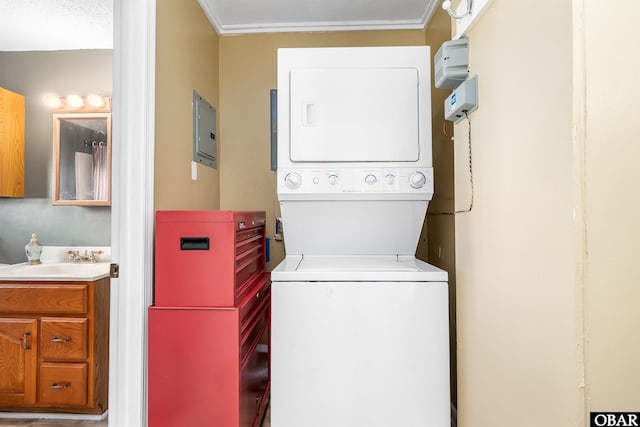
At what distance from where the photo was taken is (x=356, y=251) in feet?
7.28

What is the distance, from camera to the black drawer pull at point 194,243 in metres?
1.61

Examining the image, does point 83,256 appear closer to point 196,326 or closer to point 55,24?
point 55,24

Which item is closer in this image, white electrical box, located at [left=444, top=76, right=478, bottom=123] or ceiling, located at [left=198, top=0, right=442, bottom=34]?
white electrical box, located at [left=444, top=76, right=478, bottom=123]

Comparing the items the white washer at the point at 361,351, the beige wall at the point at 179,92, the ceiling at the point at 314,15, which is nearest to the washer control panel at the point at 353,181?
the white washer at the point at 361,351

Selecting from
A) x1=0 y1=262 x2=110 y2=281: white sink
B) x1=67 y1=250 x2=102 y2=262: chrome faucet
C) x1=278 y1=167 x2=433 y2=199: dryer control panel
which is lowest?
x1=0 y1=262 x2=110 y2=281: white sink

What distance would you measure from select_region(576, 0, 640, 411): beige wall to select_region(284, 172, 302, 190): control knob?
1354 millimetres

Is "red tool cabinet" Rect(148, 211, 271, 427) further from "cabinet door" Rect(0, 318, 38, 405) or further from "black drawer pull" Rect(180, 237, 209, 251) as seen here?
"cabinet door" Rect(0, 318, 38, 405)

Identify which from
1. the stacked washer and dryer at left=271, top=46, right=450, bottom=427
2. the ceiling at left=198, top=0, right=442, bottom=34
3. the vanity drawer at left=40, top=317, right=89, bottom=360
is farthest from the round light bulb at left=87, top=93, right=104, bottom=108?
the stacked washer and dryer at left=271, top=46, right=450, bottom=427

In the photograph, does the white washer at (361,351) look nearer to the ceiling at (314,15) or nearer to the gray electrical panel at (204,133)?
the gray electrical panel at (204,133)

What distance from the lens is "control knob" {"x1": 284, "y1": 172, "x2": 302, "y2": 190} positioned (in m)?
1.96

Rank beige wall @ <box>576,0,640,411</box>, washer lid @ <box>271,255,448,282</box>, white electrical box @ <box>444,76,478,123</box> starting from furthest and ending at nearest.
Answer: washer lid @ <box>271,255,448,282</box> < white electrical box @ <box>444,76,478,123</box> < beige wall @ <box>576,0,640,411</box>

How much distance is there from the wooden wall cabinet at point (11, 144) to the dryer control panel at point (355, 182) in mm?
2503

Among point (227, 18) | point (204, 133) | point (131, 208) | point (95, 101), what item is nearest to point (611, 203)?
point (131, 208)

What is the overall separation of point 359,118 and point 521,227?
113 cm
